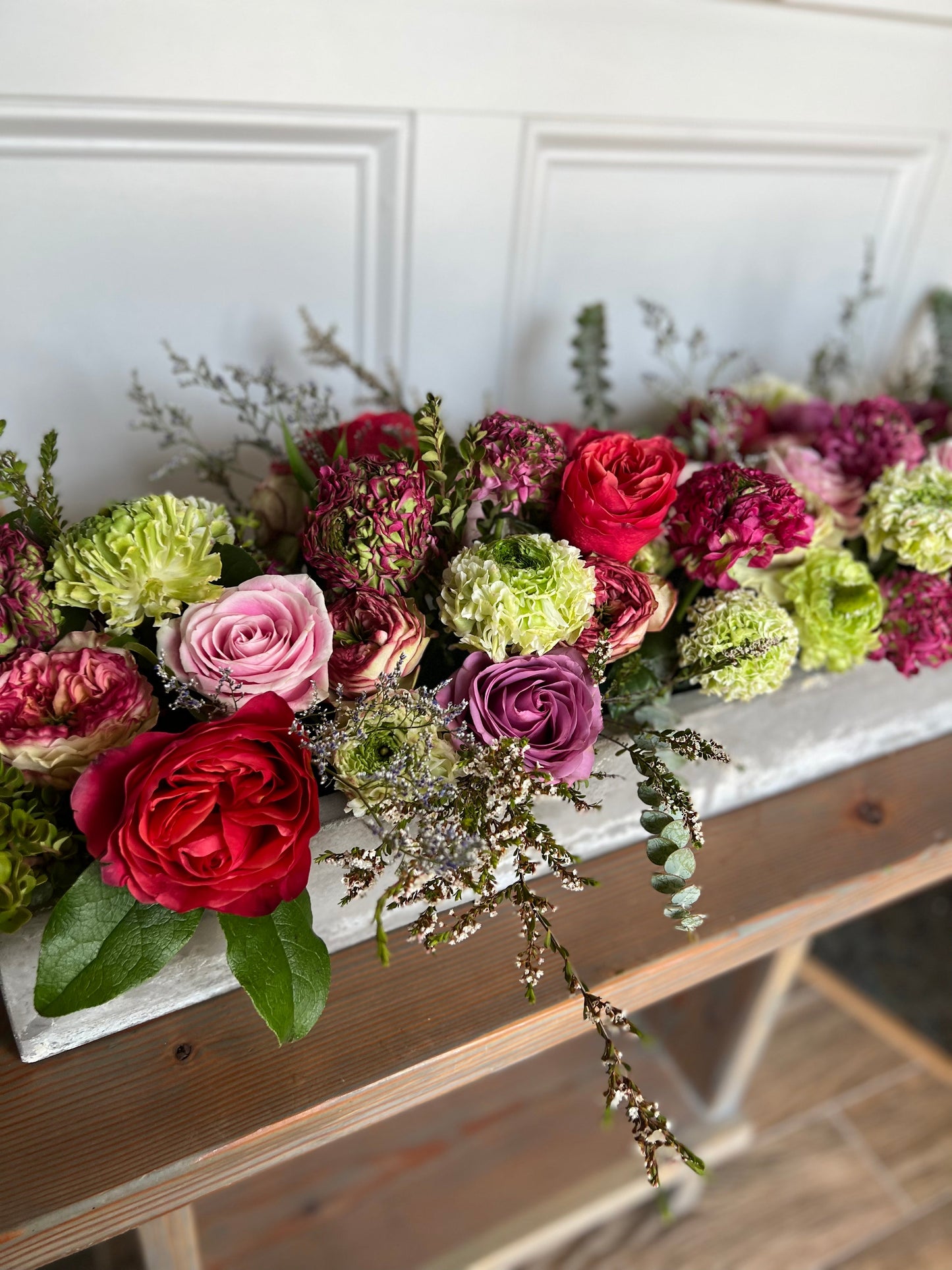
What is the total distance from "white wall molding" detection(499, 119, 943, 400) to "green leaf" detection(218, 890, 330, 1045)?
64 centimetres

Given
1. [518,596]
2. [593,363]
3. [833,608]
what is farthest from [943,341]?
[518,596]

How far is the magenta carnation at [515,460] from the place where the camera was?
61 cm

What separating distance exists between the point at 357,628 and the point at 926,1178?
1.24 m

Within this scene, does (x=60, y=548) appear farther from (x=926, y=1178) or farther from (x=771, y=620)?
(x=926, y=1178)

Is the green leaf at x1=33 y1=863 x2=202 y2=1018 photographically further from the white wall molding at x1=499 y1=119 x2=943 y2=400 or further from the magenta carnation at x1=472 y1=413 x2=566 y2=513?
the white wall molding at x1=499 y1=119 x2=943 y2=400

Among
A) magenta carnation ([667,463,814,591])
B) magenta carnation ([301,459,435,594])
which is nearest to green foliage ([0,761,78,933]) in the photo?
magenta carnation ([301,459,435,594])

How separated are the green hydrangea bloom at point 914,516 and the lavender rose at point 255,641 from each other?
0.47 metres

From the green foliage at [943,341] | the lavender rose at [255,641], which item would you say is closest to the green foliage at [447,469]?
the lavender rose at [255,641]

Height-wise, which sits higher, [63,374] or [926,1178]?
[63,374]

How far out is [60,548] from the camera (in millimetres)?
563

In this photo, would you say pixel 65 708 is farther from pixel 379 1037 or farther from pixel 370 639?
pixel 379 1037

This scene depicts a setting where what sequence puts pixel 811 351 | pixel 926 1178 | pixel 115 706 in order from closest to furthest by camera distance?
pixel 115 706 < pixel 811 351 < pixel 926 1178

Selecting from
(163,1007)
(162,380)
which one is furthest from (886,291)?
(163,1007)

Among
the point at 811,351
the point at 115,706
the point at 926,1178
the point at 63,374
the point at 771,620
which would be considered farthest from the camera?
the point at 926,1178
